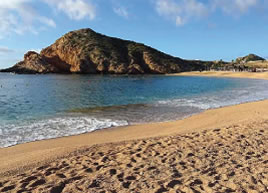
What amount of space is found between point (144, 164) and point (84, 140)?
3.67m

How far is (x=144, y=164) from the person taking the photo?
5.80 meters

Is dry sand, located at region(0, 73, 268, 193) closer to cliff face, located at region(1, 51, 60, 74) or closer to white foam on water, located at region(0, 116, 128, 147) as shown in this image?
white foam on water, located at region(0, 116, 128, 147)

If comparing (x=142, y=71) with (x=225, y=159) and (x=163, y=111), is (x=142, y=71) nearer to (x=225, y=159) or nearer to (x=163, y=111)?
(x=163, y=111)

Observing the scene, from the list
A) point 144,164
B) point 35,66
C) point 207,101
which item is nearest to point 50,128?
point 144,164

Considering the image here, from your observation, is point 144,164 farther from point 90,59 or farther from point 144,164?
point 90,59

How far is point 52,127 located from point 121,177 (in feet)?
21.8

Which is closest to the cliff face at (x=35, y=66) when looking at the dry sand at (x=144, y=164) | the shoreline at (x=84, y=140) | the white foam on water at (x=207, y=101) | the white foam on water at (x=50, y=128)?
the white foam on water at (x=207, y=101)

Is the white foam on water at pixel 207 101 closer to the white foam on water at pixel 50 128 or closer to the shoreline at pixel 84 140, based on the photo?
the shoreline at pixel 84 140

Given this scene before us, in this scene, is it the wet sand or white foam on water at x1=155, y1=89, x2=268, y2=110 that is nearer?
the wet sand

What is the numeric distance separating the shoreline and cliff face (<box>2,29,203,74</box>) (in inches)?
3287

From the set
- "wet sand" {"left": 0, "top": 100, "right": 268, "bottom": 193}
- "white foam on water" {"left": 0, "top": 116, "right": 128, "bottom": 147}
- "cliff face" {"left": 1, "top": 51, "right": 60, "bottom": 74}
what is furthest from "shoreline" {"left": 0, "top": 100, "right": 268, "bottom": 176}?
"cliff face" {"left": 1, "top": 51, "right": 60, "bottom": 74}

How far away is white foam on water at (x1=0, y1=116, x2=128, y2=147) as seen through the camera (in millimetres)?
8969

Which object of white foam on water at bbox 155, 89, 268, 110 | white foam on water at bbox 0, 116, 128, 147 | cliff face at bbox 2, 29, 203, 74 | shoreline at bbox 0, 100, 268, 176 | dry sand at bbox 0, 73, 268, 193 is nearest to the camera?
dry sand at bbox 0, 73, 268, 193

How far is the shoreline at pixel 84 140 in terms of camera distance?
636 cm
